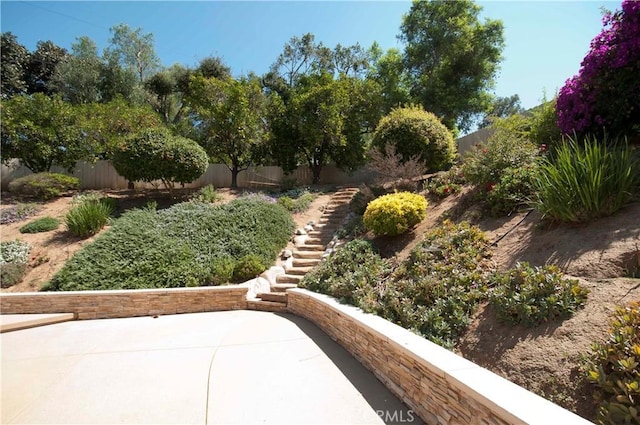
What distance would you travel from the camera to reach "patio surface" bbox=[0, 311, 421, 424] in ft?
8.54

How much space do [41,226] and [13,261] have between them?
1.78 meters

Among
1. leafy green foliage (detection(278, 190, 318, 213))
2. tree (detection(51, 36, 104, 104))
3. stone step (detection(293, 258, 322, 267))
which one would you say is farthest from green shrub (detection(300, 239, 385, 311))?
tree (detection(51, 36, 104, 104))

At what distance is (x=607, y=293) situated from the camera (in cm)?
240

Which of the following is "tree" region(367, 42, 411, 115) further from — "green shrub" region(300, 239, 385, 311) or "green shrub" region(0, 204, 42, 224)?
"green shrub" region(0, 204, 42, 224)

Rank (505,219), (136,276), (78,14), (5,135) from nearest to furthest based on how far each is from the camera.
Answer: (505,219) → (136,276) → (78,14) → (5,135)

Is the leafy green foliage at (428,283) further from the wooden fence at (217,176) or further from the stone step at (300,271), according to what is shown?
the wooden fence at (217,176)

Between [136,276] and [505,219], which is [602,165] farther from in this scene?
[136,276]

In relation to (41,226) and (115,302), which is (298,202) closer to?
(115,302)

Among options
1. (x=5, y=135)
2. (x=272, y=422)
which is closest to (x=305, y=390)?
(x=272, y=422)

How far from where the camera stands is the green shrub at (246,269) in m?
6.79

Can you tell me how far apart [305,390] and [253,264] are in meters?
4.17

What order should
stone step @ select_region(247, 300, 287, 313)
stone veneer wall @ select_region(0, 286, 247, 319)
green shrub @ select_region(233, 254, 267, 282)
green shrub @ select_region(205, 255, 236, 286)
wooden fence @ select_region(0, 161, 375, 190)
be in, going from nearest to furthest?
stone veneer wall @ select_region(0, 286, 247, 319) → stone step @ select_region(247, 300, 287, 313) → green shrub @ select_region(205, 255, 236, 286) → green shrub @ select_region(233, 254, 267, 282) → wooden fence @ select_region(0, 161, 375, 190)

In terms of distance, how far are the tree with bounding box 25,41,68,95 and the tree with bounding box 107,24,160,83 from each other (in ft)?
12.7

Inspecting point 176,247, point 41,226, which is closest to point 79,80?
point 41,226
